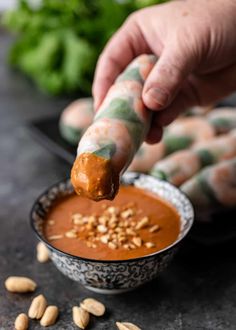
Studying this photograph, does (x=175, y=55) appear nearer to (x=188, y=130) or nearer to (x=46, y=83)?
(x=188, y=130)

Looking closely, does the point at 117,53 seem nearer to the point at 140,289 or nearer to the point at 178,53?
the point at 178,53

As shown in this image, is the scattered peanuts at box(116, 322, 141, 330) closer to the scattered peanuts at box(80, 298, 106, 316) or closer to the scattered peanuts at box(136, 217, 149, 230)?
the scattered peanuts at box(80, 298, 106, 316)

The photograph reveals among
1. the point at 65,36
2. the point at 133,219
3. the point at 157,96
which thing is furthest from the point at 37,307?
the point at 65,36

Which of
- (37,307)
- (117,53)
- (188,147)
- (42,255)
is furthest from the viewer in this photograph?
(188,147)

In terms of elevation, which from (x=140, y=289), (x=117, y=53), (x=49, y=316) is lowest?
(x=140, y=289)

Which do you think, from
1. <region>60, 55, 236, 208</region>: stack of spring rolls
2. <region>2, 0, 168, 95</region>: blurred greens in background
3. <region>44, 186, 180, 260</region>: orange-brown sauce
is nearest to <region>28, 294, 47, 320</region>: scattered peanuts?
<region>44, 186, 180, 260</region>: orange-brown sauce

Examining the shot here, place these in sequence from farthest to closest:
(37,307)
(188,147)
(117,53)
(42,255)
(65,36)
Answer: (65,36) < (188,147) < (117,53) < (42,255) < (37,307)

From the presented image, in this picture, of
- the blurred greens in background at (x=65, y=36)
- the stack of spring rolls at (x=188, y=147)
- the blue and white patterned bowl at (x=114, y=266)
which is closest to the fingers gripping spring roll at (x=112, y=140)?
the stack of spring rolls at (x=188, y=147)

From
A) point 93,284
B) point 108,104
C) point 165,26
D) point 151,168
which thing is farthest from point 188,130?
point 93,284
